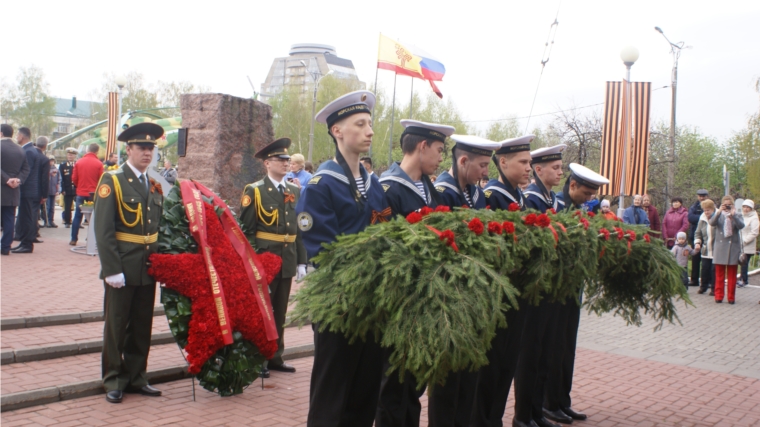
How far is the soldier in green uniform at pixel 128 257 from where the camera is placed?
5066 millimetres

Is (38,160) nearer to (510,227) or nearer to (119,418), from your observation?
(119,418)

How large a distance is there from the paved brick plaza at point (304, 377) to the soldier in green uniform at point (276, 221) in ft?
2.31

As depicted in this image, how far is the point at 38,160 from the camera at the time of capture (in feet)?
40.5

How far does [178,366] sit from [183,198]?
5.08 ft

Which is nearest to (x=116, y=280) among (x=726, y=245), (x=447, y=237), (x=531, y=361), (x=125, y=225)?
(x=125, y=225)

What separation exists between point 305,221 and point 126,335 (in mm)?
2630

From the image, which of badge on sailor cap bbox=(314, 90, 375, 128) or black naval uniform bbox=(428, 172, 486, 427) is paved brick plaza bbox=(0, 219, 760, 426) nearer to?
black naval uniform bbox=(428, 172, 486, 427)

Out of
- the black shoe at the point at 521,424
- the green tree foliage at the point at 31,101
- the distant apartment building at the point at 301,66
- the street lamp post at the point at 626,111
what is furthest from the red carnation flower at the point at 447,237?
the distant apartment building at the point at 301,66

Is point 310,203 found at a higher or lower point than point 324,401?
higher

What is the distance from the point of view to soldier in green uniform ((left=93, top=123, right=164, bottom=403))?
507 cm

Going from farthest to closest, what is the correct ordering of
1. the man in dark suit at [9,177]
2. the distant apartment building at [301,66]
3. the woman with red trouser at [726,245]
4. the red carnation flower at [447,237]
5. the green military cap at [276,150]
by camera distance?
the distant apartment building at [301,66]
the woman with red trouser at [726,245]
the man in dark suit at [9,177]
the green military cap at [276,150]
the red carnation flower at [447,237]

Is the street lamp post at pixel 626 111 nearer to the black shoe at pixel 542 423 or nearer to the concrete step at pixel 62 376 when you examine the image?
the black shoe at pixel 542 423

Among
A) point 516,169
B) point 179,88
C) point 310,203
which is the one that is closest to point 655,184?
point 516,169

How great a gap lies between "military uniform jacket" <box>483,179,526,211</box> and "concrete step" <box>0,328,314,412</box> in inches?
122
